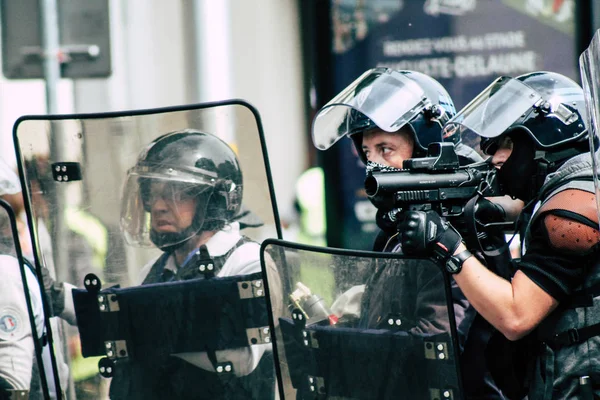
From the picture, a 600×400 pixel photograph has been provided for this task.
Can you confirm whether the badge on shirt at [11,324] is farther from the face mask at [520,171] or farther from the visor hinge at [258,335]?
the face mask at [520,171]

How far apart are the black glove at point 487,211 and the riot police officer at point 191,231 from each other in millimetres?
672

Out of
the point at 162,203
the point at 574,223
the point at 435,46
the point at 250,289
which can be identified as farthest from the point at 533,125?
the point at 435,46

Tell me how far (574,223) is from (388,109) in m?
0.79

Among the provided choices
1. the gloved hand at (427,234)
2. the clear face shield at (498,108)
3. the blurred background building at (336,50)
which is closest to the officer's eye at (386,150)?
the clear face shield at (498,108)

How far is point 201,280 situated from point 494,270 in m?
0.85

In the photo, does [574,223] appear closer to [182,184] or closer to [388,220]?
[388,220]

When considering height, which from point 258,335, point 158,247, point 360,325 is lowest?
point 258,335

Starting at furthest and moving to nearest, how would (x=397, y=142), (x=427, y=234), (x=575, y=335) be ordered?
(x=397, y=142) → (x=575, y=335) → (x=427, y=234)

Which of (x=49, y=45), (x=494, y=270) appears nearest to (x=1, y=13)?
(x=49, y=45)

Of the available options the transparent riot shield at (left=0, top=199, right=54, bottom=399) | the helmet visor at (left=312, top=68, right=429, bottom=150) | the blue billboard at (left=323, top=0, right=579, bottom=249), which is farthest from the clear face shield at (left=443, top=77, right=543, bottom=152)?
A: the blue billboard at (left=323, top=0, right=579, bottom=249)

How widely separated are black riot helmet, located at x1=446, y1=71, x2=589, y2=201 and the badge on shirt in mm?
1412

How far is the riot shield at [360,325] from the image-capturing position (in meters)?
2.46

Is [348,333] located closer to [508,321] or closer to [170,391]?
[508,321]

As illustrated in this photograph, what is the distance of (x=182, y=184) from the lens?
3.06m
